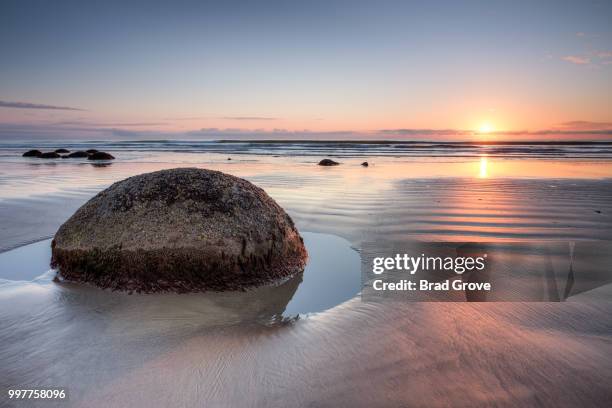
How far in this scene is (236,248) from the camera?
3357 millimetres

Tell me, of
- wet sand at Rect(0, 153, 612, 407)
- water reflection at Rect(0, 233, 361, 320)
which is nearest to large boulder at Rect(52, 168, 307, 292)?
water reflection at Rect(0, 233, 361, 320)

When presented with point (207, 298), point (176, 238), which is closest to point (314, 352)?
point (207, 298)

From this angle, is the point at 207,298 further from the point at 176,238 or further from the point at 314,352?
the point at 314,352

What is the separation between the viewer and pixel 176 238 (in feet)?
10.8

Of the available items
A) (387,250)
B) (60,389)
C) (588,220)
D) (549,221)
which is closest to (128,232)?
(60,389)

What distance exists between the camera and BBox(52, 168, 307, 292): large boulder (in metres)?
3.27

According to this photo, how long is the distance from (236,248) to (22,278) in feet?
6.34

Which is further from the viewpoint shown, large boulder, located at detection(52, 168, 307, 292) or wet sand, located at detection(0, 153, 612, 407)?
large boulder, located at detection(52, 168, 307, 292)

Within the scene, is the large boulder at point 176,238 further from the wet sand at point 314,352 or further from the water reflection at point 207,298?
the wet sand at point 314,352

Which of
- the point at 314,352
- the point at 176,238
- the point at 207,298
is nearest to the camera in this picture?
the point at 314,352

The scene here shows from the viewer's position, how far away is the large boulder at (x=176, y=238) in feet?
10.7

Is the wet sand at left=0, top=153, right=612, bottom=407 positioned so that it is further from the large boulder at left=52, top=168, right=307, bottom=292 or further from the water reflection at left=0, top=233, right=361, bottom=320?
the large boulder at left=52, top=168, right=307, bottom=292

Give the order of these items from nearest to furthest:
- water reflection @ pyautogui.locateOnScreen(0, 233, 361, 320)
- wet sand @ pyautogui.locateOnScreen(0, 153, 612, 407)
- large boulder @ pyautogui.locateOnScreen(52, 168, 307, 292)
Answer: wet sand @ pyautogui.locateOnScreen(0, 153, 612, 407) < water reflection @ pyautogui.locateOnScreen(0, 233, 361, 320) < large boulder @ pyautogui.locateOnScreen(52, 168, 307, 292)

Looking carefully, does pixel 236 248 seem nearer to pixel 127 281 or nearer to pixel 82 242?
pixel 127 281
